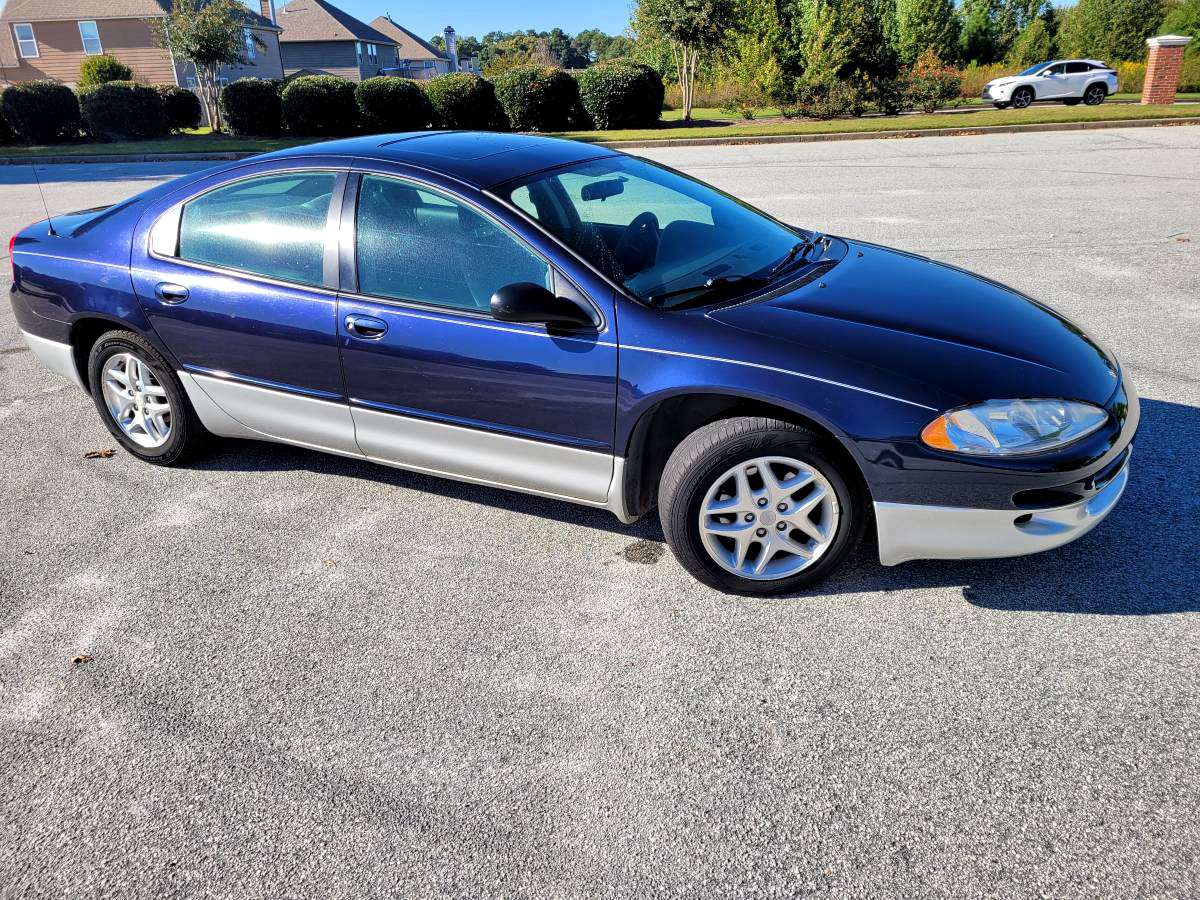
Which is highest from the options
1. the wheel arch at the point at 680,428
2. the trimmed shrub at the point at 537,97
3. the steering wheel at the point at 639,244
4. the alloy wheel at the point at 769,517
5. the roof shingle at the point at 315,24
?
the roof shingle at the point at 315,24

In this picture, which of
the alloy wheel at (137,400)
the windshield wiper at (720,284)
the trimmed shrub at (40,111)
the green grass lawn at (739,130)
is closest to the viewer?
the windshield wiper at (720,284)

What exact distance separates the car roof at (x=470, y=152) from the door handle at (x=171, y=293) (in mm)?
725

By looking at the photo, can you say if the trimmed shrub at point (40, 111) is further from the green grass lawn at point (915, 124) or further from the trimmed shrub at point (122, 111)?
the green grass lawn at point (915, 124)

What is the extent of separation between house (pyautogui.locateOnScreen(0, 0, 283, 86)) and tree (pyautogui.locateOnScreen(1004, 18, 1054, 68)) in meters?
36.5

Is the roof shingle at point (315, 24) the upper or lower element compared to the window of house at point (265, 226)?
upper

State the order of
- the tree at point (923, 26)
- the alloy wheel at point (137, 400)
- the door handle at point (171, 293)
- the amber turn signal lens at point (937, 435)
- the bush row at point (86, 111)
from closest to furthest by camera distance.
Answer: the amber turn signal lens at point (937, 435) < the door handle at point (171, 293) < the alloy wheel at point (137, 400) < the bush row at point (86, 111) < the tree at point (923, 26)

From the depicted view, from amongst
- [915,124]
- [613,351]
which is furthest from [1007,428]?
[915,124]

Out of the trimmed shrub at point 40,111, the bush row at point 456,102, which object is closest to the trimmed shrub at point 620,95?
the bush row at point 456,102

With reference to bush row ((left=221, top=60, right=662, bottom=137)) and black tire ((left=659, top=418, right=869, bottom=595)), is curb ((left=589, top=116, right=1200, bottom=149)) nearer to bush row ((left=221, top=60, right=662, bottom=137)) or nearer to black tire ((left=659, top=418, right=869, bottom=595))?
bush row ((left=221, top=60, right=662, bottom=137))

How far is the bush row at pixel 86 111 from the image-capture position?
78.3 feet

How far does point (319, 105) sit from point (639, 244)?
2243 cm

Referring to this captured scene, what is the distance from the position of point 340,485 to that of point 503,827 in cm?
242

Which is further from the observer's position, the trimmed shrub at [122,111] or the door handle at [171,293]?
the trimmed shrub at [122,111]

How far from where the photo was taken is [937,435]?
2980 mm
